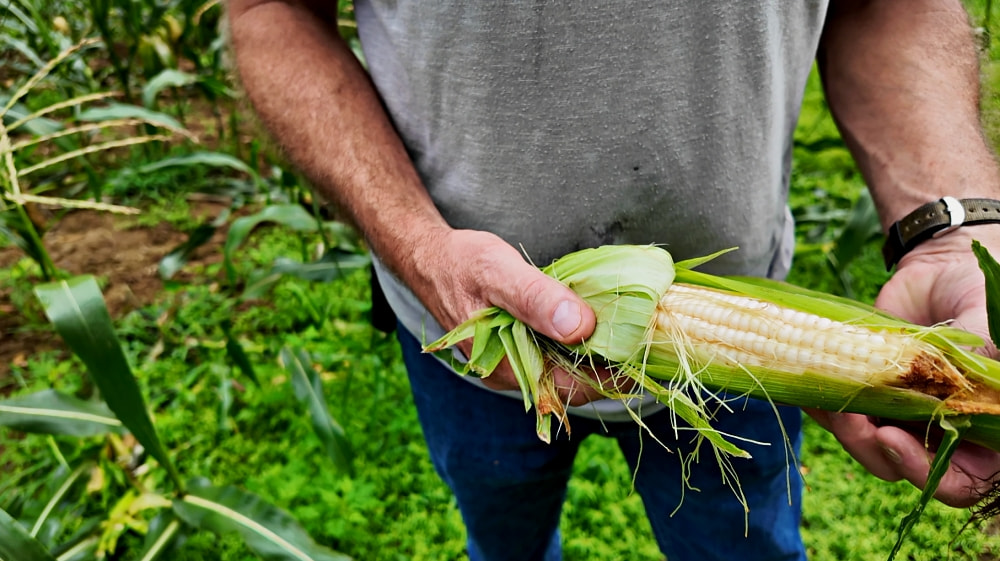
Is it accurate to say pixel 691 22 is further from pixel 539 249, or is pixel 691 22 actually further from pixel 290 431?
pixel 290 431

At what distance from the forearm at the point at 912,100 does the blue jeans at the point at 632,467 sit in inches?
16.5

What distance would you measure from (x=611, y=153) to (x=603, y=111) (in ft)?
0.19

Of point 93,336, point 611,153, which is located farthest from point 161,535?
point 611,153

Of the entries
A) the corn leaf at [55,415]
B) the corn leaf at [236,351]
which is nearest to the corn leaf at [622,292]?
the corn leaf at [55,415]

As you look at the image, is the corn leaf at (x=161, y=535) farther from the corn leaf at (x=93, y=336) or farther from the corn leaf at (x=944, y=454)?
the corn leaf at (x=944, y=454)

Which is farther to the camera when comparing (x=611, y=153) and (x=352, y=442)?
(x=352, y=442)

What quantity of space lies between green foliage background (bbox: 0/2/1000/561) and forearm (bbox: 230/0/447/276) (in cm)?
55

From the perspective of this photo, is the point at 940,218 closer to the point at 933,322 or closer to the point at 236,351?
the point at 933,322

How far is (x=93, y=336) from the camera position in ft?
3.92

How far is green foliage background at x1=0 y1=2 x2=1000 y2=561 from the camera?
1817 millimetres

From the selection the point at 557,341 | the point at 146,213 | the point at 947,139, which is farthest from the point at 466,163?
the point at 146,213

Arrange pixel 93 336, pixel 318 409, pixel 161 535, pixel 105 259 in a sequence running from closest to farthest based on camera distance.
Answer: pixel 93 336
pixel 161 535
pixel 318 409
pixel 105 259

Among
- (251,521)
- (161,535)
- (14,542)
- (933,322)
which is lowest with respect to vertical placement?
(161,535)

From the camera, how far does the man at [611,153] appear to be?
2.81 ft
